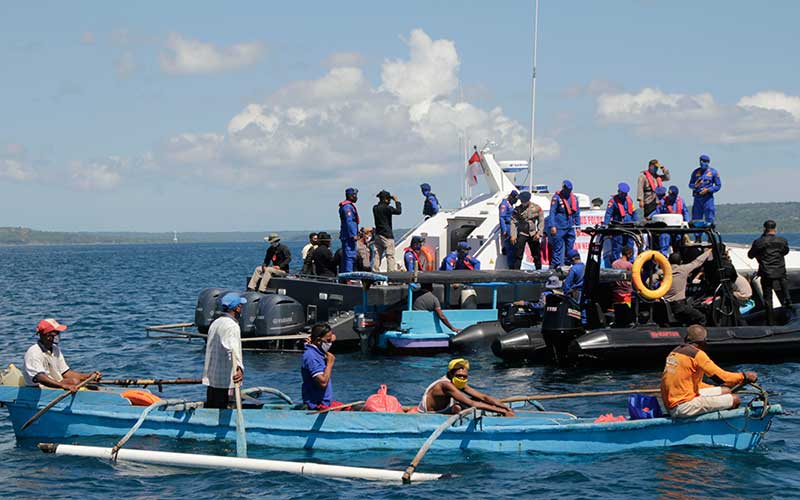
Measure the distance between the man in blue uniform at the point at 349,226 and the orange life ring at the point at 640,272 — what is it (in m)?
7.89

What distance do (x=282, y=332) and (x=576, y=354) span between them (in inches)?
288

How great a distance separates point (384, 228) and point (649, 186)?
6270mm

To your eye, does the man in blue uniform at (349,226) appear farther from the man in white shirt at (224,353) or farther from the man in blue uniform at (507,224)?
the man in white shirt at (224,353)

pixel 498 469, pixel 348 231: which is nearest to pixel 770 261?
pixel 348 231

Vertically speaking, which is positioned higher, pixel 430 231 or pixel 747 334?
pixel 430 231

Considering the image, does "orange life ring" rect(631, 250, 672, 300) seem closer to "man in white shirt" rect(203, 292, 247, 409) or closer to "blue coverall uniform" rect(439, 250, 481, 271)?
"blue coverall uniform" rect(439, 250, 481, 271)

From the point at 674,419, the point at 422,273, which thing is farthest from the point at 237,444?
the point at 422,273

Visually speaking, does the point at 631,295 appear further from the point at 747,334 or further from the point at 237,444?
the point at 237,444

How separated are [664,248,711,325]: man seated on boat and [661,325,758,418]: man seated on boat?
5.92 metres

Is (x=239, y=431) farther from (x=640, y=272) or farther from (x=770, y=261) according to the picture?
(x=770, y=261)

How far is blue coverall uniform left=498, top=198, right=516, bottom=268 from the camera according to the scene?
24000 mm

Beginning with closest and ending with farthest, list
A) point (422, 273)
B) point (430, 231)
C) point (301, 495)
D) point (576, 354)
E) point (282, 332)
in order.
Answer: point (301, 495) < point (576, 354) < point (422, 273) < point (282, 332) < point (430, 231)

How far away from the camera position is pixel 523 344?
59.8 feet

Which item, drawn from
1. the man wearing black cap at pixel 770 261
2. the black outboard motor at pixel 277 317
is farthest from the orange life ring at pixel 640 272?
the black outboard motor at pixel 277 317
